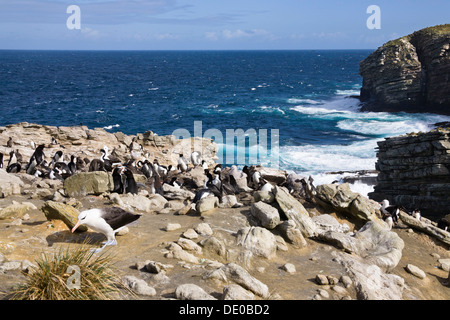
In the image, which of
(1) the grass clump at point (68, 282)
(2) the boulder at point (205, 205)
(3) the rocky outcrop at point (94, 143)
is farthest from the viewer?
(3) the rocky outcrop at point (94, 143)

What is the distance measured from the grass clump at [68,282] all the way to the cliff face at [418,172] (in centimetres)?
2583

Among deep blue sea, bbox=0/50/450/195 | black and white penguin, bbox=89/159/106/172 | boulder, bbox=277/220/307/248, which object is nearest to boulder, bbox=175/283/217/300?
boulder, bbox=277/220/307/248

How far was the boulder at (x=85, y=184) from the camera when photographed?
13969 mm

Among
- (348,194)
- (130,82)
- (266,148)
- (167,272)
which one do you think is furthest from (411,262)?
(130,82)

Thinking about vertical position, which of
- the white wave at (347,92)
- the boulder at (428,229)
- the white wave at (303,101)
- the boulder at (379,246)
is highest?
the white wave at (347,92)

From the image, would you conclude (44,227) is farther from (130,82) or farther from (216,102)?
(130,82)

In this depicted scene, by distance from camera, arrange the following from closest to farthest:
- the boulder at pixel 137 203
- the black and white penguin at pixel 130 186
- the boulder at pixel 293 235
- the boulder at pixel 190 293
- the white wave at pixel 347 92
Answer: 1. the boulder at pixel 190 293
2. the boulder at pixel 293 235
3. the boulder at pixel 137 203
4. the black and white penguin at pixel 130 186
5. the white wave at pixel 347 92

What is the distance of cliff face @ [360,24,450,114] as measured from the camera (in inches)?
2384

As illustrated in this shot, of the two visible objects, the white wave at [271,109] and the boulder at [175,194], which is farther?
the white wave at [271,109]

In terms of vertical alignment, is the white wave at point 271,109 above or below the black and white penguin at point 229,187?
above

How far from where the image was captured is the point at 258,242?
1023cm

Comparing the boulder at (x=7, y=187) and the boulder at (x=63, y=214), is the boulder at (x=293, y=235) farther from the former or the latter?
the boulder at (x=7, y=187)

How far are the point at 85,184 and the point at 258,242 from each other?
23.5 feet

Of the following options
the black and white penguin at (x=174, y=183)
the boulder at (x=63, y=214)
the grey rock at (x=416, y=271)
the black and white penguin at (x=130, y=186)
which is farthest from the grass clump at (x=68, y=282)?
the black and white penguin at (x=174, y=183)
